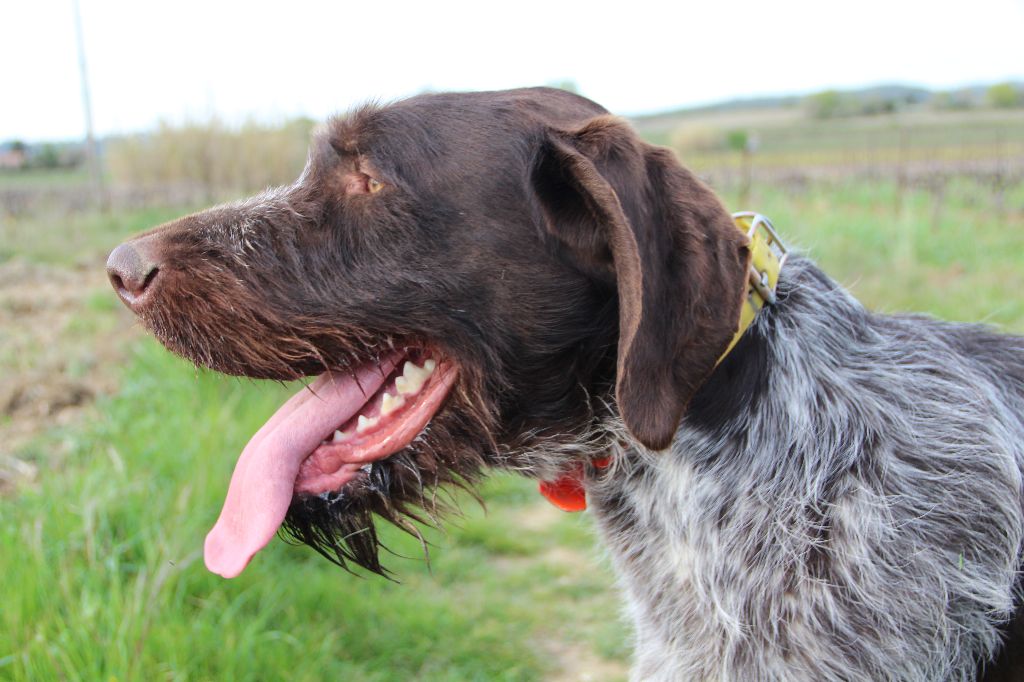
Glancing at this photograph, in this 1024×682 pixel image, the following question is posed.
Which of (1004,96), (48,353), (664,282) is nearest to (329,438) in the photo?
(664,282)

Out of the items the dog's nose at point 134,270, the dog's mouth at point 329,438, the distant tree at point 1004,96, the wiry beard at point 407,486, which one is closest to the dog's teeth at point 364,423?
the dog's mouth at point 329,438

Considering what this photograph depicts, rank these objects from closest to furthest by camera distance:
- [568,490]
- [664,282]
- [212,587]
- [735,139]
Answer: [664,282] < [568,490] < [212,587] < [735,139]

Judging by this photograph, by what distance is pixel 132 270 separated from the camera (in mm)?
2439

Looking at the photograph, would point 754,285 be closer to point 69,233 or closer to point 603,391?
point 603,391

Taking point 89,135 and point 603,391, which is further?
point 89,135

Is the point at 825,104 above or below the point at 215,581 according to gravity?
above

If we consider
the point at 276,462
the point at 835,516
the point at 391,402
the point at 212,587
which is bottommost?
the point at 212,587

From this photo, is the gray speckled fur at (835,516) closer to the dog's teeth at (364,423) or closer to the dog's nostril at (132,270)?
the dog's teeth at (364,423)

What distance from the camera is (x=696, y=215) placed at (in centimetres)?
216

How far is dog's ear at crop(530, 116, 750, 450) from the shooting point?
2.11 meters

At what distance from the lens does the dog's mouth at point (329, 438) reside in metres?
2.45

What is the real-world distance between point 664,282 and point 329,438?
1054 millimetres

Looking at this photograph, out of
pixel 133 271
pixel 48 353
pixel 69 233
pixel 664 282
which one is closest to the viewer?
pixel 664 282

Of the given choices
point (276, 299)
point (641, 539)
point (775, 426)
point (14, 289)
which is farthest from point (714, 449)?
point (14, 289)
